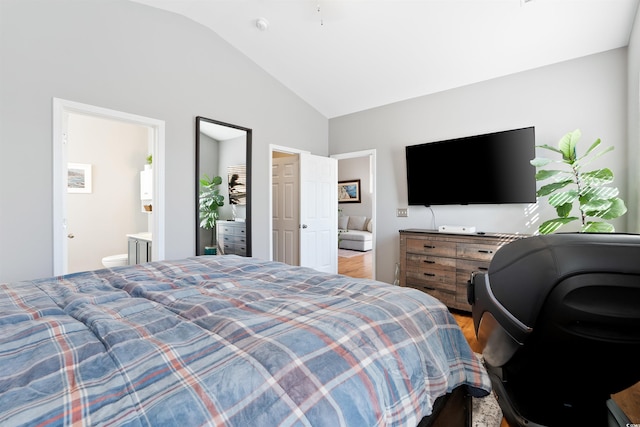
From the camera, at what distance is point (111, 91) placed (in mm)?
2703

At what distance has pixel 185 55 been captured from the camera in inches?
125

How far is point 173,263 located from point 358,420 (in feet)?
5.36

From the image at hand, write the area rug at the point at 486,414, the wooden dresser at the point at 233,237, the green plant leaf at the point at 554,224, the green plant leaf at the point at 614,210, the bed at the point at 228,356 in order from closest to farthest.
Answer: the bed at the point at 228,356, the area rug at the point at 486,414, the green plant leaf at the point at 614,210, the green plant leaf at the point at 554,224, the wooden dresser at the point at 233,237

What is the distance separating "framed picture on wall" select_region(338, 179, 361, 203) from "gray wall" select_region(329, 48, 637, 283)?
172 inches

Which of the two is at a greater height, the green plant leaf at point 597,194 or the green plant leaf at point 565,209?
the green plant leaf at point 597,194

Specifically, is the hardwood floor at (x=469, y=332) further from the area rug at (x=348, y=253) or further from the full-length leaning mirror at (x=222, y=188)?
the full-length leaning mirror at (x=222, y=188)

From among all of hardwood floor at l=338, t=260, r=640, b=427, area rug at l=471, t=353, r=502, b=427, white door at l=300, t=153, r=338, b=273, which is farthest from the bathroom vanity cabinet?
area rug at l=471, t=353, r=502, b=427

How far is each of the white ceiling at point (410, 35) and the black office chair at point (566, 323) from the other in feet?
8.64

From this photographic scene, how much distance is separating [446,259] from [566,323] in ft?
8.51

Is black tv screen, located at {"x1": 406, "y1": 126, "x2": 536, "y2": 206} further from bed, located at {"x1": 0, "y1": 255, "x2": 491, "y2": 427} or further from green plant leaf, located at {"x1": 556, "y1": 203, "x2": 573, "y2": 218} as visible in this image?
bed, located at {"x1": 0, "y1": 255, "x2": 491, "y2": 427}

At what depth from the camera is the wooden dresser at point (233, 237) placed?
12.2 ft

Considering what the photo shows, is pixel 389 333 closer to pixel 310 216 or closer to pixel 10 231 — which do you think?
pixel 10 231

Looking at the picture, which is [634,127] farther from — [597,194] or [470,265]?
[470,265]

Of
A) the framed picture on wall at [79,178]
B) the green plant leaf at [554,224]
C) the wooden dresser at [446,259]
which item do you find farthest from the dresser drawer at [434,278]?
the framed picture on wall at [79,178]
